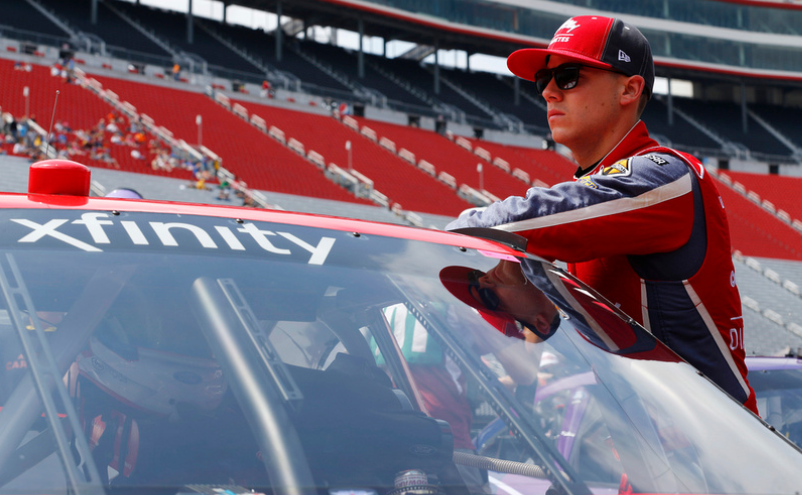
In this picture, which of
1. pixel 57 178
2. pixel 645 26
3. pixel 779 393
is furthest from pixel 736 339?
pixel 645 26

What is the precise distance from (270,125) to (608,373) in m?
25.7

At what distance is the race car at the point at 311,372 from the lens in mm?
962

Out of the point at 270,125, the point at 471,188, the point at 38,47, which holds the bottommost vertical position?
A: the point at 471,188

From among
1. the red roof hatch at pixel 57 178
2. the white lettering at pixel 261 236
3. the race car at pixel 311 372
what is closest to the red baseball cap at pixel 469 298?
the race car at pixel 311 372

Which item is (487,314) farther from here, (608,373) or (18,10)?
(18,10)

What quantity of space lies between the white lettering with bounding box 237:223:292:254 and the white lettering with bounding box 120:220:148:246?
167 millimetres

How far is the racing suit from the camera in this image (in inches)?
59.1

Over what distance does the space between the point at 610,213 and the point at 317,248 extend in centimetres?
58

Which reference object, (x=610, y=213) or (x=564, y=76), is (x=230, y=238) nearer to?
(x=610, y=213)

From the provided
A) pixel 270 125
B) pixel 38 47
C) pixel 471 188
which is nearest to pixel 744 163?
pixel 471 188

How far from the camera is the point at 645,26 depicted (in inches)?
1537

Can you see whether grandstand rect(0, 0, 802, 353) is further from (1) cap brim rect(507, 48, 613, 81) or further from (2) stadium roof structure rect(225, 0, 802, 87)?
(1) cap brim rect(507, 48, 613, 81)

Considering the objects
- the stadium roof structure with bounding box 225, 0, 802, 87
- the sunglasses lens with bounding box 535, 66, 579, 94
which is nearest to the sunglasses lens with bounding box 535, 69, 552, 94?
the sunglasses lens with bounding box 535, 66, 579, 94

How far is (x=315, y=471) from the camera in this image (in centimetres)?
94
